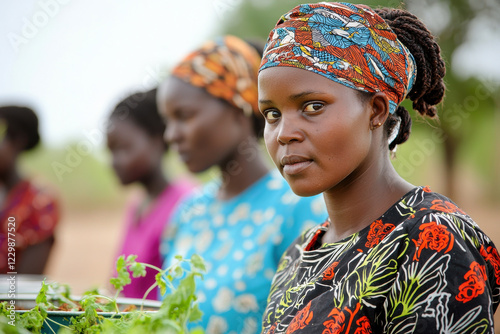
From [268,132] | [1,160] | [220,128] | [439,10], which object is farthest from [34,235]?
[439,10]

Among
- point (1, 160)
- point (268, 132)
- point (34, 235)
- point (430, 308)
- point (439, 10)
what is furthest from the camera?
point (439, 10)

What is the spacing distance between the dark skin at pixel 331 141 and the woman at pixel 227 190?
98cm

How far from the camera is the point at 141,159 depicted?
15.5 feet

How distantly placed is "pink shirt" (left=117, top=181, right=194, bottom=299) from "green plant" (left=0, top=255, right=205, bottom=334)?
2177 millimetres

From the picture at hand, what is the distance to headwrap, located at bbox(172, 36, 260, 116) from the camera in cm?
343

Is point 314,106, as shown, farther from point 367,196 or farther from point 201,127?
point 201,127

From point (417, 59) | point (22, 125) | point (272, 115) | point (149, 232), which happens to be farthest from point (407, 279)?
point (22, 125)

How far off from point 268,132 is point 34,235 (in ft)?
12.0

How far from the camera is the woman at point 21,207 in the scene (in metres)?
4.80

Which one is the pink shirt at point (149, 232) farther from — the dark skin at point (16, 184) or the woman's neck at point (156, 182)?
the dark skin at point (16, 184)

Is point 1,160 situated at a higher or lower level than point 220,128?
lower

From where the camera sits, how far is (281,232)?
2.80 m

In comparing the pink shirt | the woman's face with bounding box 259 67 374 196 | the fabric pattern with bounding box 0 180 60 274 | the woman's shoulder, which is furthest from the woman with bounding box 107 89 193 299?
the woman's shoulder

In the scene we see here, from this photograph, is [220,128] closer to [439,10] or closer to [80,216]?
[439,10]
